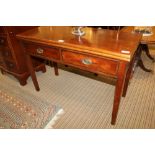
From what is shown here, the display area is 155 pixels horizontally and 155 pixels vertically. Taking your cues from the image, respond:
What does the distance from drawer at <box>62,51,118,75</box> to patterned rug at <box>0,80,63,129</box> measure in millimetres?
715

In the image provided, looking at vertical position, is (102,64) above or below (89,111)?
above

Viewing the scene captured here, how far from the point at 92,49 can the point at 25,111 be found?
1159 millimetres

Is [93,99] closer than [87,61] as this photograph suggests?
No

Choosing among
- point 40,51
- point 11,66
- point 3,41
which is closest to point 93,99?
point 40,51

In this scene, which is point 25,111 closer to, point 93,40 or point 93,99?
point 93,99

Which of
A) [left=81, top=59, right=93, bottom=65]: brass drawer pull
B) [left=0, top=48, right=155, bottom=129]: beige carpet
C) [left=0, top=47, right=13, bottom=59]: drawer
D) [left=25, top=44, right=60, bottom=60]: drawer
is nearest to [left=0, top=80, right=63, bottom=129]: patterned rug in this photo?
[left=0, top=48, right=155, bottom=129]: beige carpet

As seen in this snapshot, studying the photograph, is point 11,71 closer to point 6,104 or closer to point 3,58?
point 3,58

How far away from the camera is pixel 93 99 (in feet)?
6.17

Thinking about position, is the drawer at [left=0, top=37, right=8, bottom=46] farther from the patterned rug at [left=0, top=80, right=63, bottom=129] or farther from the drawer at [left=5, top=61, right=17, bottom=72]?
the patterned rug at [left=0, top=80, right=63, bottom=129]

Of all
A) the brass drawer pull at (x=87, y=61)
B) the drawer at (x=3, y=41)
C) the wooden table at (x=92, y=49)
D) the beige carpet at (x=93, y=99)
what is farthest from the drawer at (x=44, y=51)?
the beige carpet at (x=93, y=99)

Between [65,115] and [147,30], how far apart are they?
5.14 feet

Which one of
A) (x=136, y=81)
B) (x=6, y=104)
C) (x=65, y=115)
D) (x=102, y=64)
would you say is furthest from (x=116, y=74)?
(x=6, y=104)
